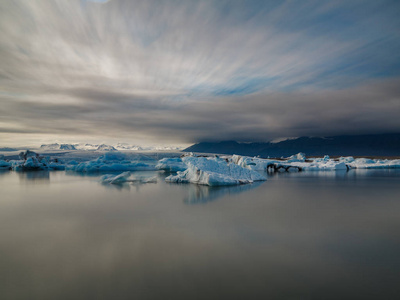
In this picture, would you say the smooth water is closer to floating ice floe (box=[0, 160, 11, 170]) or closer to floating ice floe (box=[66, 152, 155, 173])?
floating ice floe (box=[66, 152, 155, 173])

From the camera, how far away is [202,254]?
11.2 ft

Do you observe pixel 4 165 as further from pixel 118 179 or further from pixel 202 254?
pixel 202 254

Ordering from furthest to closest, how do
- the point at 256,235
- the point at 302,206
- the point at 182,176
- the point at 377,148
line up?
the point at 377,148, the point at 182,176, the point at 302,206, the point at 256,235

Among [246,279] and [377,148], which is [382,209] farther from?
[377,148]

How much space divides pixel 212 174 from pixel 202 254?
7830mm

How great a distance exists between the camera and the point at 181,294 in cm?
242

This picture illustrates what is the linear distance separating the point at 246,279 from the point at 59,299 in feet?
6.41

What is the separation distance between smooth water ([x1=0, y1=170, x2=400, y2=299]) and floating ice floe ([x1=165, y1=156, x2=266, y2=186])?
15.3 feet

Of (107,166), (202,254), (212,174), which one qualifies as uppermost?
(212,174)

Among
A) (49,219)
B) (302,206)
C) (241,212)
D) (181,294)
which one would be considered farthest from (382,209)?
(49,219)

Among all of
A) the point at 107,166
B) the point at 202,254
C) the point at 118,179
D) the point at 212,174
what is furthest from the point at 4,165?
the point at 202,254

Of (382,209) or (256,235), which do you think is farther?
(382,209)

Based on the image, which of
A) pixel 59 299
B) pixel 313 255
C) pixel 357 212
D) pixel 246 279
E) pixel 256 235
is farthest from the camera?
pixel 357 212

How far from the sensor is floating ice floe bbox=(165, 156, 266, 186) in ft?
36.8
